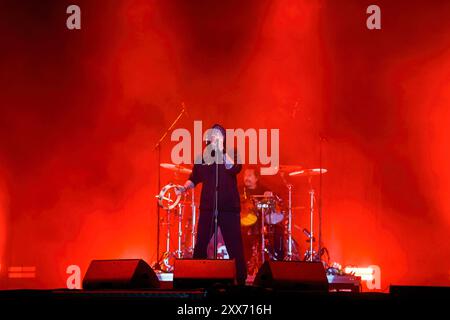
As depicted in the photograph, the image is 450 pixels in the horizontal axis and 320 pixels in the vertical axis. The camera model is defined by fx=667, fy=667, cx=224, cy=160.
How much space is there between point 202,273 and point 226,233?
2416mm

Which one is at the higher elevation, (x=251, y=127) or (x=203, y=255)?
(x=251, y=127)

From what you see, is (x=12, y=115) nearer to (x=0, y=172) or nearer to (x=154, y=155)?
(x=0, y=172)

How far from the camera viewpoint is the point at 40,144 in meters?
9.43

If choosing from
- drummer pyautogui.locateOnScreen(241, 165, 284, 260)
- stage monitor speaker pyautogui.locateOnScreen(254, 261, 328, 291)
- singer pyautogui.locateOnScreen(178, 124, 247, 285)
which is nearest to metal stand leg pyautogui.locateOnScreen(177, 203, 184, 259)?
drummer pyautogui.locateOnScreen(241, 165, 284, 260)

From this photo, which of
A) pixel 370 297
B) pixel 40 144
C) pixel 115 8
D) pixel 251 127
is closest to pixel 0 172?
pixel 40 144

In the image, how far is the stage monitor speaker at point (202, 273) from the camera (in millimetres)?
4328

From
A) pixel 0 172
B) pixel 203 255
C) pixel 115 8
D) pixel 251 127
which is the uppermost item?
pixel 115 8

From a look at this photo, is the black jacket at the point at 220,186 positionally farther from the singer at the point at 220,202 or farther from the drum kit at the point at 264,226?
the drum kit at the point at 264,226

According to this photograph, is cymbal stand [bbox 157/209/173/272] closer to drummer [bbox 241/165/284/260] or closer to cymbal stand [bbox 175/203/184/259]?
cymbal stand [bbox 175/203/184/259]

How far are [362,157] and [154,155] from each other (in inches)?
121

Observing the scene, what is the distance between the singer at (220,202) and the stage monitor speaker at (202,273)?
2236 mm

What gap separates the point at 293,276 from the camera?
4031mm
